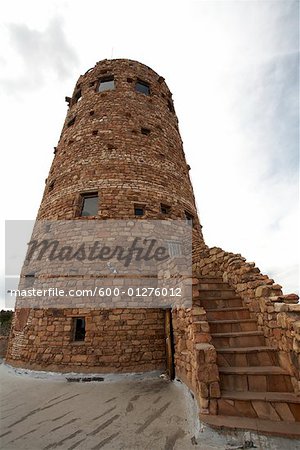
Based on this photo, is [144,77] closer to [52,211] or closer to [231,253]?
[52,211]

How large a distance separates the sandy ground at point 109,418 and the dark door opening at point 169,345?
335 mm

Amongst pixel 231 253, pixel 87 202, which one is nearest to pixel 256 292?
pixel 231 253

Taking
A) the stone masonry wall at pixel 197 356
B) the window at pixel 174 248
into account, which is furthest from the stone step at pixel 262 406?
the window at pixel 174 248

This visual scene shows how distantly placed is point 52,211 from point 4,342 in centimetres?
565

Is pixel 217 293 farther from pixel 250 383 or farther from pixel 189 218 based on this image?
pixel 189 218

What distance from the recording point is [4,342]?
9430 mm

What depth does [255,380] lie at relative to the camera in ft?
11.7

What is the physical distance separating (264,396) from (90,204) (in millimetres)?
7263

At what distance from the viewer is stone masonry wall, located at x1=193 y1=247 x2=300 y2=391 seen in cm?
361

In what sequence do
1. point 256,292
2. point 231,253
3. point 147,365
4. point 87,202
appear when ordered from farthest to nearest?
1. point 87,202
2. point 231,253
3. point 147,365
4. point 256,292

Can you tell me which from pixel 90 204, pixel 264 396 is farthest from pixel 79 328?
pixel 264 396

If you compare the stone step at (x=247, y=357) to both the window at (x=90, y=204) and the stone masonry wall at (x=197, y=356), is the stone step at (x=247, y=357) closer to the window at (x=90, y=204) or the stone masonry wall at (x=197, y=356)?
the stone masonry wall at (x=197, y=356)

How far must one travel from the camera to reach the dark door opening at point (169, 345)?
18.6ft

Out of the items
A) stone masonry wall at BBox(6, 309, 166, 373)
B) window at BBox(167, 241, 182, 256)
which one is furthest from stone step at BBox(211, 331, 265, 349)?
window at BBox(167, 241, 182, 256)
